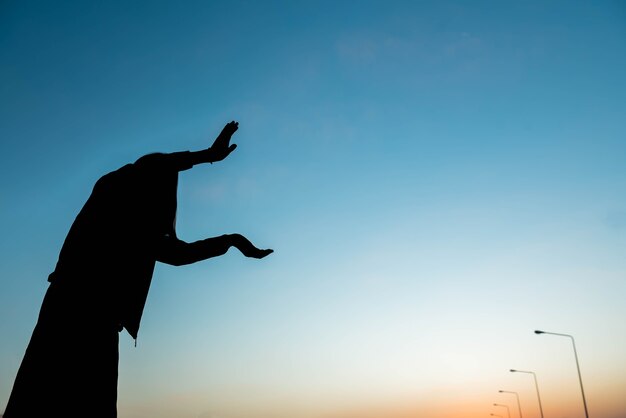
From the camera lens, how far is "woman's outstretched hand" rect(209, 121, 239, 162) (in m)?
3.90

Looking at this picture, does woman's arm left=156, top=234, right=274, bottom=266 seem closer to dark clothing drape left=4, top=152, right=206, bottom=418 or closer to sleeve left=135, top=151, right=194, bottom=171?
dark clothing drape left=4, top=152, right=206, bottom=418

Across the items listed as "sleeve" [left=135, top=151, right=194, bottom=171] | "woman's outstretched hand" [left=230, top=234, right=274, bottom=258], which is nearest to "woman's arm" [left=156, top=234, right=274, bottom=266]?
"woman's outstretched hand" [left=230, top=234, right=274, bottom=258]

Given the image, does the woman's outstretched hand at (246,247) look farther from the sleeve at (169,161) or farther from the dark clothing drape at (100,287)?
the sleeve at (169,161)

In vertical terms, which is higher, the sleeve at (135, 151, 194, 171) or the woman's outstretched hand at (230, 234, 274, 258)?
the sleeve at (135, 151, 194, 171)

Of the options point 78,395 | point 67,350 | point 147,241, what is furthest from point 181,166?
point 78,395

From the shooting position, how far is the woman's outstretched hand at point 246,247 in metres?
4.00

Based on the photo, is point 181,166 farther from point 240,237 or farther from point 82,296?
point 82,296

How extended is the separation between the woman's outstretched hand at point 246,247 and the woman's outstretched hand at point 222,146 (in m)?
0.67

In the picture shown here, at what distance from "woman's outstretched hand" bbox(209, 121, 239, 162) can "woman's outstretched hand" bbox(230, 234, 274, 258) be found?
67 cm

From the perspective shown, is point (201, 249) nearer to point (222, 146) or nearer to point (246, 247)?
point (246, 247)

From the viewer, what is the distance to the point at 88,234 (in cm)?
376

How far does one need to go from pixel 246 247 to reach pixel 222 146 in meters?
0.87

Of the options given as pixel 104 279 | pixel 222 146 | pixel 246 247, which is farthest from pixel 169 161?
pixel 104 279

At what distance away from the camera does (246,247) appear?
4043mm
